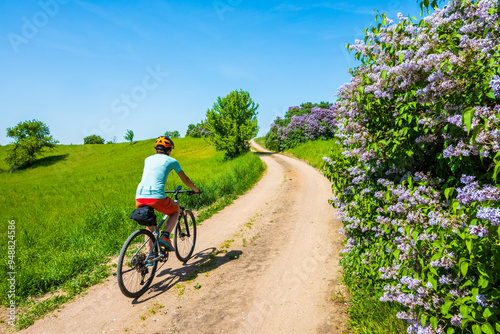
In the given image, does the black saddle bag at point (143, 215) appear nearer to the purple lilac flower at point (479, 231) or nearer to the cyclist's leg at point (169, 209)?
the cyclist's leg at point (169, 209)

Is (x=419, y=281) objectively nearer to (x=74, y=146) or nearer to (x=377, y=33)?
(x=377, y=33)

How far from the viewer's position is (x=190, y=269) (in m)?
5.59

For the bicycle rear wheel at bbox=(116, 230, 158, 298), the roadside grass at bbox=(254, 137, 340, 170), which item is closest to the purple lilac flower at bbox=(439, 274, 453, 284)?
the bicycle rear wheel at bbox=(116, 230, 158, 298)

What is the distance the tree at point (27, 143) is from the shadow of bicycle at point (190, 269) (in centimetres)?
6598

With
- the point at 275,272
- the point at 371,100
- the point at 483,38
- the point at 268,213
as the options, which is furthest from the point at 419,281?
the point at 268,213

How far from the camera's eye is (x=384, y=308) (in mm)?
3521

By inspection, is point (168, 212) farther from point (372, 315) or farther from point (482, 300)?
point (482, 300)

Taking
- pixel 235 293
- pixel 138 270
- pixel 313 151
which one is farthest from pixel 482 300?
pixel 313 151

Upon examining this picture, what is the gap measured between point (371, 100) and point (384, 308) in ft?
9.71

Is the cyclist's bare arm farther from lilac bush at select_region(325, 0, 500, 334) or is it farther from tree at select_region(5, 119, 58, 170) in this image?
tree at select_region(5, 119, 58, 170)

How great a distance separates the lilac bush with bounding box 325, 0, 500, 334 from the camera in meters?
2.23

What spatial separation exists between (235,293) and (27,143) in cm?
7131

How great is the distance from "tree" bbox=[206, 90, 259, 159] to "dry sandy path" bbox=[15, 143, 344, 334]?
23.1 m

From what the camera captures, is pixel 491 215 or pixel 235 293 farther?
pixel 235 293
